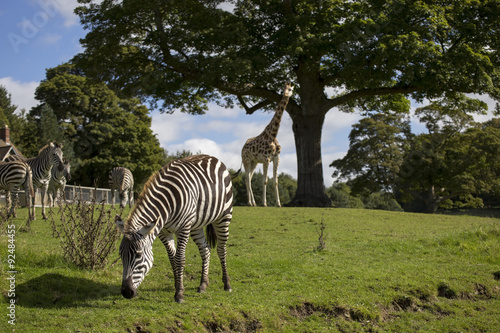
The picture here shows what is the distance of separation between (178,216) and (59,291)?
2.36 m

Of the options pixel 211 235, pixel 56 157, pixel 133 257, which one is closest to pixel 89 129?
pixel 56 157

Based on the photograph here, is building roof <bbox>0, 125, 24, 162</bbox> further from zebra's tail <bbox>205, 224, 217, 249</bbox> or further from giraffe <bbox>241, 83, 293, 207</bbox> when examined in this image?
zebra's tail <bbox>205, 224, 217, 249</bbox>

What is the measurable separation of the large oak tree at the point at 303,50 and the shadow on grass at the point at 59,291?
15.2 metres

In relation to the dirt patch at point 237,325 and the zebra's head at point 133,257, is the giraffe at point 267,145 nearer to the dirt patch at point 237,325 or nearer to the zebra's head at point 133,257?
the dirt patch at point 237,325

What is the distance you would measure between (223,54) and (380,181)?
23.8 m

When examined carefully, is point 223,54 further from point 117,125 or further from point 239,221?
point 117,125

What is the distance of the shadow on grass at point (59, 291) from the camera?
679 cm

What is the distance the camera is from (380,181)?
41031 mm

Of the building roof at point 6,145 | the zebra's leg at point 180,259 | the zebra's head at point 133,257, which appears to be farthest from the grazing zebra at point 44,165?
the building roof at point 6,145

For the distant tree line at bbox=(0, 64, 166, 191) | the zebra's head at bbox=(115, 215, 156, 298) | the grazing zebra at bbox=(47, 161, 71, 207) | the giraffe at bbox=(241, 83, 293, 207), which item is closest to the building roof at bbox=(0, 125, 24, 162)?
the distant tree line at bbox=(0, 64, 166, 191)

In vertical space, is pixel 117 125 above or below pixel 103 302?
above

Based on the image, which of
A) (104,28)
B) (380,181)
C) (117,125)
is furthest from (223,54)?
(117,125)

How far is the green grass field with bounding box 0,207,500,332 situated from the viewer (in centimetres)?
643

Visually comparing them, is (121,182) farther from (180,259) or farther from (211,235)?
(180,259)
